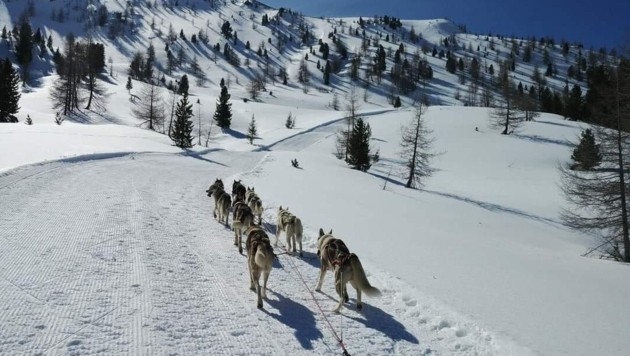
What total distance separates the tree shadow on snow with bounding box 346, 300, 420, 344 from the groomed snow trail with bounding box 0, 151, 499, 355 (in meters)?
0.02

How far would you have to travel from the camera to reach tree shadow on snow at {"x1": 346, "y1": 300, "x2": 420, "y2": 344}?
7.14 meters

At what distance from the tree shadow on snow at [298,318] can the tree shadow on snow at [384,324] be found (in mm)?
880

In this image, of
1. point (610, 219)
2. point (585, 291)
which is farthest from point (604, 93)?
point (585, 291)

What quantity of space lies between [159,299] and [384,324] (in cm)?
411

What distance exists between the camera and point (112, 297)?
684 cm

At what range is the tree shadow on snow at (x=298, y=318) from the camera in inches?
262

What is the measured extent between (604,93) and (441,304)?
16292 mm

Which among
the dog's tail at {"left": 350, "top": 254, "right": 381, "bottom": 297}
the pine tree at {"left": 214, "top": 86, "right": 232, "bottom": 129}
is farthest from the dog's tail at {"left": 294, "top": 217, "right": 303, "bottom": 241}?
the pine tree at {"left": 214, "top": 86, "right": 232, "bottom": 129}

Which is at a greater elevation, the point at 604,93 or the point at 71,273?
the point at 604,93

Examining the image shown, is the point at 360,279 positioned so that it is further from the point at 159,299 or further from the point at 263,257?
the point at 159,299

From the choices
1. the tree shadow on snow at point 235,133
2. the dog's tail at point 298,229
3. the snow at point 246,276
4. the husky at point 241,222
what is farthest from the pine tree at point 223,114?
the dog's tail at point 298,229

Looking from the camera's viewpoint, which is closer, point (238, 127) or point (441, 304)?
point (441, 304)

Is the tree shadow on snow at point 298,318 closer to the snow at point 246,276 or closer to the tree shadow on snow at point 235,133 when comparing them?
the snow at point 246,276

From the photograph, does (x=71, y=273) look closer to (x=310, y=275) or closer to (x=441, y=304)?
(x=310, y=275)
